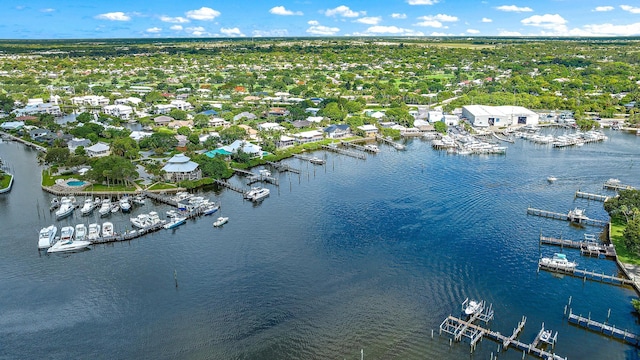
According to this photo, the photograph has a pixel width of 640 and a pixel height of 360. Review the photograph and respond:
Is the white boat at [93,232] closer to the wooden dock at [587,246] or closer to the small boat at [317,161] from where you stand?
the small boat at [317,161]

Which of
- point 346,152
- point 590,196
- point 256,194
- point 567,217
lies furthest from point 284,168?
point 590,196

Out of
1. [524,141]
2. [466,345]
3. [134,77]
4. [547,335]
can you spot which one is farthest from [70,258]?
[134,77]

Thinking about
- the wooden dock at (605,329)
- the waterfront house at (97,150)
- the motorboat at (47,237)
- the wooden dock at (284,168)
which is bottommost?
the wooden dock at (605,329)

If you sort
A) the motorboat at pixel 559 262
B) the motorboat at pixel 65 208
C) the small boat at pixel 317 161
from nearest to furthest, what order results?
the motorboat at pixel 559 262 < the motorboat at pixel 65 208 < the small boat at pixel 317 161

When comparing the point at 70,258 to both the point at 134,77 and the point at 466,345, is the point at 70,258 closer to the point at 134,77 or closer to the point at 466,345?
the point at 466,345

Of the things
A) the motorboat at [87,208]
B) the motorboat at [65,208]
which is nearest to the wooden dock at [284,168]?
the motorboat at [87,208]

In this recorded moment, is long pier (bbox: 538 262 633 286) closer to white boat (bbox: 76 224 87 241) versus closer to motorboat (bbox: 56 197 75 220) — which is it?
white boat (bbox: 76 224 87 241)

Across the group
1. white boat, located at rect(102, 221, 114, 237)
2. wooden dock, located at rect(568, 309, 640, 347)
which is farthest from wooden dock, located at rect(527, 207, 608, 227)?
white boat, located at rect(102, 221, 114, 237)
